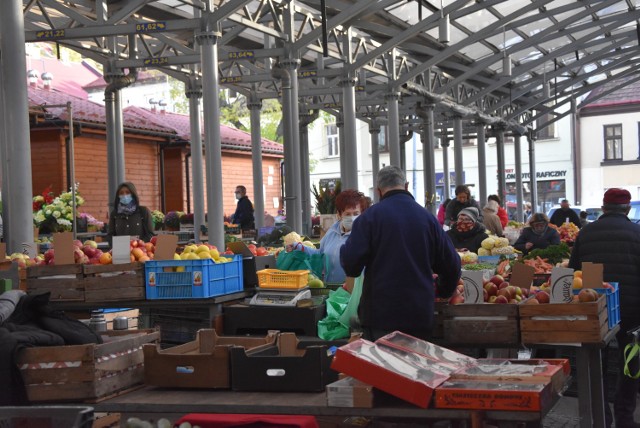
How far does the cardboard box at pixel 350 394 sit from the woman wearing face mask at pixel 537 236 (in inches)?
317

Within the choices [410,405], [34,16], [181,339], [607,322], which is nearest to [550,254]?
[607,322]

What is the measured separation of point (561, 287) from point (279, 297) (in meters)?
1.87

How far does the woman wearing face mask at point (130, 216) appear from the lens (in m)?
10.1

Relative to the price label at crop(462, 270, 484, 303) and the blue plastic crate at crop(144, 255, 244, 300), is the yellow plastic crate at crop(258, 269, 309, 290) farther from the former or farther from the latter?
the price label at crop(462, 270, 484, 303)

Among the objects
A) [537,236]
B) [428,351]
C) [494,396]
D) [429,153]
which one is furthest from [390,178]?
[429,153]

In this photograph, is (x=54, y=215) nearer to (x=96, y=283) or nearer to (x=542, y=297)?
(x=96, y=283)

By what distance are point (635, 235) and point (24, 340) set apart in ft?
15.2

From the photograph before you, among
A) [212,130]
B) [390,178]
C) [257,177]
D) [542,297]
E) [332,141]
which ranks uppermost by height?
[332,141]

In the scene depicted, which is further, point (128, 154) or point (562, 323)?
point (128, 154)

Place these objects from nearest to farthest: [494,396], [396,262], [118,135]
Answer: [494,396], [396,262], [118,135]

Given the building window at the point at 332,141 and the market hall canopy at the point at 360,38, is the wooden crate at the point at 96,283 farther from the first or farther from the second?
the building window at the point at 332,141

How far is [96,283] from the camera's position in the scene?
6.52 meters

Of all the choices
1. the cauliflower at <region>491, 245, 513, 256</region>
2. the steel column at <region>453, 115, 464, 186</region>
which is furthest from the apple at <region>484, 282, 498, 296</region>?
the steel column at <region>453, 115, 464, 186</region>

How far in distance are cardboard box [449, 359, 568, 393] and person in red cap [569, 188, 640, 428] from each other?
2980 mm
